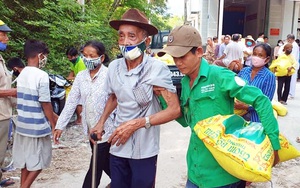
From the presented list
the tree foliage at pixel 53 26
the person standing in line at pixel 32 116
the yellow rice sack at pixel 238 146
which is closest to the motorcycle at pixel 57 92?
the tree foliage at pixel 53 26

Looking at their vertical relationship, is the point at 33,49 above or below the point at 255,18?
below

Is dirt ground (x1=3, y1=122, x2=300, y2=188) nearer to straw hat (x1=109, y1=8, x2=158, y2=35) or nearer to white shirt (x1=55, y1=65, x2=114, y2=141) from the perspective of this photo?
white shirt (x1=55, y1=65, x2=114, y2=141)

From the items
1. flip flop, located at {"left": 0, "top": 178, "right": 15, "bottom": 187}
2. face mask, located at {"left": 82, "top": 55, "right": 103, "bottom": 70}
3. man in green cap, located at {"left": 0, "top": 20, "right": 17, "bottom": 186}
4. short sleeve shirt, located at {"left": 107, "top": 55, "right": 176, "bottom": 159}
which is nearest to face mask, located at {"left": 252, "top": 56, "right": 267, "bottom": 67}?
short sleeve shirt, located at {"left": 107, "top": 55, "right": 176, "bottom": 159}

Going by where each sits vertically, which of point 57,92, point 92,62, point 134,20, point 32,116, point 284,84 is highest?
point 134,20

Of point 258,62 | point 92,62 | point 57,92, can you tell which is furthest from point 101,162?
point 57,92

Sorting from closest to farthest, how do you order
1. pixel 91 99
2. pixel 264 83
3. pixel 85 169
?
pixel 91 99
pixel 264 83
pixel 85 169

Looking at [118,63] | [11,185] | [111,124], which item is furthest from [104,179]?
[118,63]

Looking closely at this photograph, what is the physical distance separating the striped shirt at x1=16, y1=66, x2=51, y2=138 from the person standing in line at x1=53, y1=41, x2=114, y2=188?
26 cm

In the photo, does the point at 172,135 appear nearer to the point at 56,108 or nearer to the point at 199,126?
the point at 56,108

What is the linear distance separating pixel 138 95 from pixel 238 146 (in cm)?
80

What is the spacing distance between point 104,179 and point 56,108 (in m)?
2.31

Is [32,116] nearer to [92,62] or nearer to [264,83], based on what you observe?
[92,62]

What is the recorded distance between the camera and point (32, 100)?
3082mm

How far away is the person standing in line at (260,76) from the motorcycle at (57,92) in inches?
145
